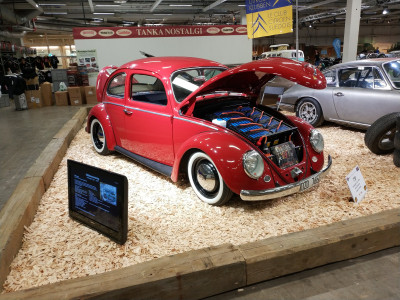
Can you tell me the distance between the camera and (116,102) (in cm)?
455

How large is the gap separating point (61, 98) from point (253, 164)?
973cm

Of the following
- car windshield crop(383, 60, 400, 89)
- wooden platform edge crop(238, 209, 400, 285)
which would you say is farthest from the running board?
car windshield crop(383, 60, 400, 89)

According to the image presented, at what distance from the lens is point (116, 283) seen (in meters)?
1.98

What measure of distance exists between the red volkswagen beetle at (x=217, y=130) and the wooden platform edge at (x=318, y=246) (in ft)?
2.00

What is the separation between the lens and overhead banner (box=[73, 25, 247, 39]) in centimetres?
1014

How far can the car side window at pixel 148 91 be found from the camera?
4198 millimetres

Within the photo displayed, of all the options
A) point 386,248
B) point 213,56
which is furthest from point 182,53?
point 386,248

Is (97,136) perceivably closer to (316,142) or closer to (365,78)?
(316,142)

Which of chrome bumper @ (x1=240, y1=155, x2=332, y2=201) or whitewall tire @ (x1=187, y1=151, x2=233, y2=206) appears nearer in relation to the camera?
chrome bumper @ (x1=240, y1=155, x2=332, y2=201)

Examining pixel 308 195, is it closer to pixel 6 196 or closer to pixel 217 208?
pixel 217 208

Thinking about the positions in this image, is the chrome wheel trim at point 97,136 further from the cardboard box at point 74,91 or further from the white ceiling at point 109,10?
the white ceiling at point 109,10

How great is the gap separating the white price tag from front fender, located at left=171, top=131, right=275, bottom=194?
858 millimetres

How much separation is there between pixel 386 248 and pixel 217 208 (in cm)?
157

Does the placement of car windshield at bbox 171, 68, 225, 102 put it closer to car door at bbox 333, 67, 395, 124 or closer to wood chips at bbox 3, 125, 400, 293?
wood chips at bbox 3, 125, 400, 293
